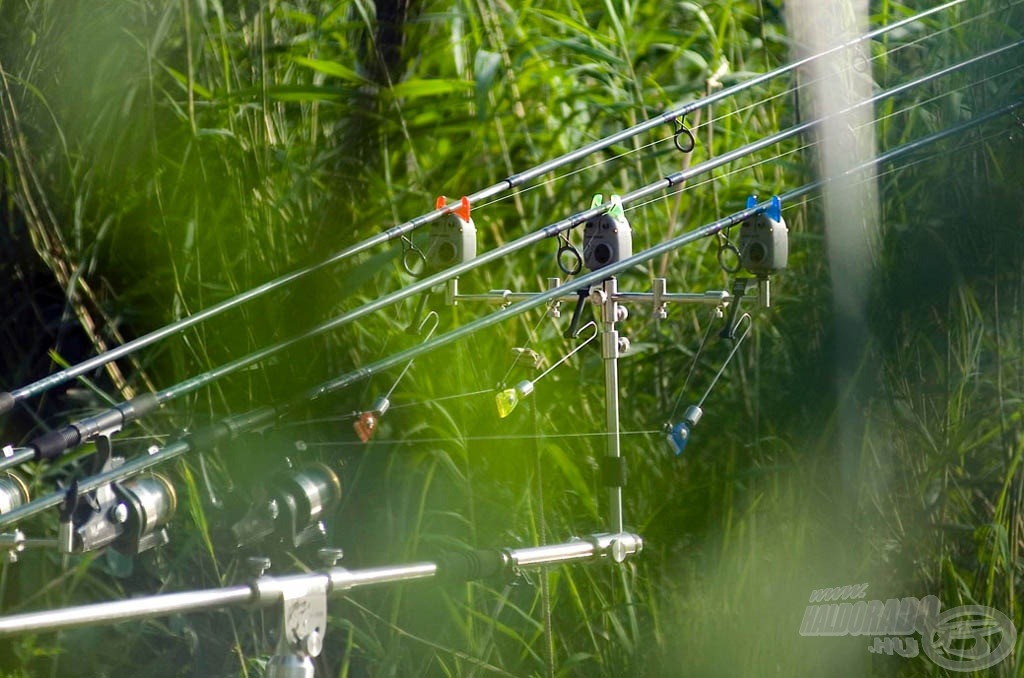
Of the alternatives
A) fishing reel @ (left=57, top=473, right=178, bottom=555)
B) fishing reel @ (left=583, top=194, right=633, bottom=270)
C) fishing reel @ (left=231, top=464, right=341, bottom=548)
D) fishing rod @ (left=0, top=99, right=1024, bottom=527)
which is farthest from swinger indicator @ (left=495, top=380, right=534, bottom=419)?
fishing reel @ (left=57, top=473, right=178, bottom=555)

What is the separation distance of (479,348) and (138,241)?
672mm

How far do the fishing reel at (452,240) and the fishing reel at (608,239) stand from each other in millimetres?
161

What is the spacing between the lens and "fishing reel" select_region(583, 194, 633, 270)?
188 centimetres

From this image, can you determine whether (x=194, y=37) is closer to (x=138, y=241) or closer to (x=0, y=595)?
(x=138, y=241)

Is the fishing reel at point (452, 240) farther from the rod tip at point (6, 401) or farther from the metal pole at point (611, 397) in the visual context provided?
the rod tip at point (6, 401)

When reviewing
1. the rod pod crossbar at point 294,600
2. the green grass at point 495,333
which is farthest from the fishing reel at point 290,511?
the green grass at point 495,333

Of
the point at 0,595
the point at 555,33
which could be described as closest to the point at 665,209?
the point at 555,33

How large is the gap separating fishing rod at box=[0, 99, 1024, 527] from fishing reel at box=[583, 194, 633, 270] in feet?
0.09

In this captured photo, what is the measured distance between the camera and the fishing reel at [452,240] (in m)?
1.87

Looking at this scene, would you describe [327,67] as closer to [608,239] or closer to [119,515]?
[608,239]

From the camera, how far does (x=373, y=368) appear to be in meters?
1.67

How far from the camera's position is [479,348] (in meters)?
2.58

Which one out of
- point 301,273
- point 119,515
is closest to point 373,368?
point 301,273

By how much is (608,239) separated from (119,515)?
777 mm
